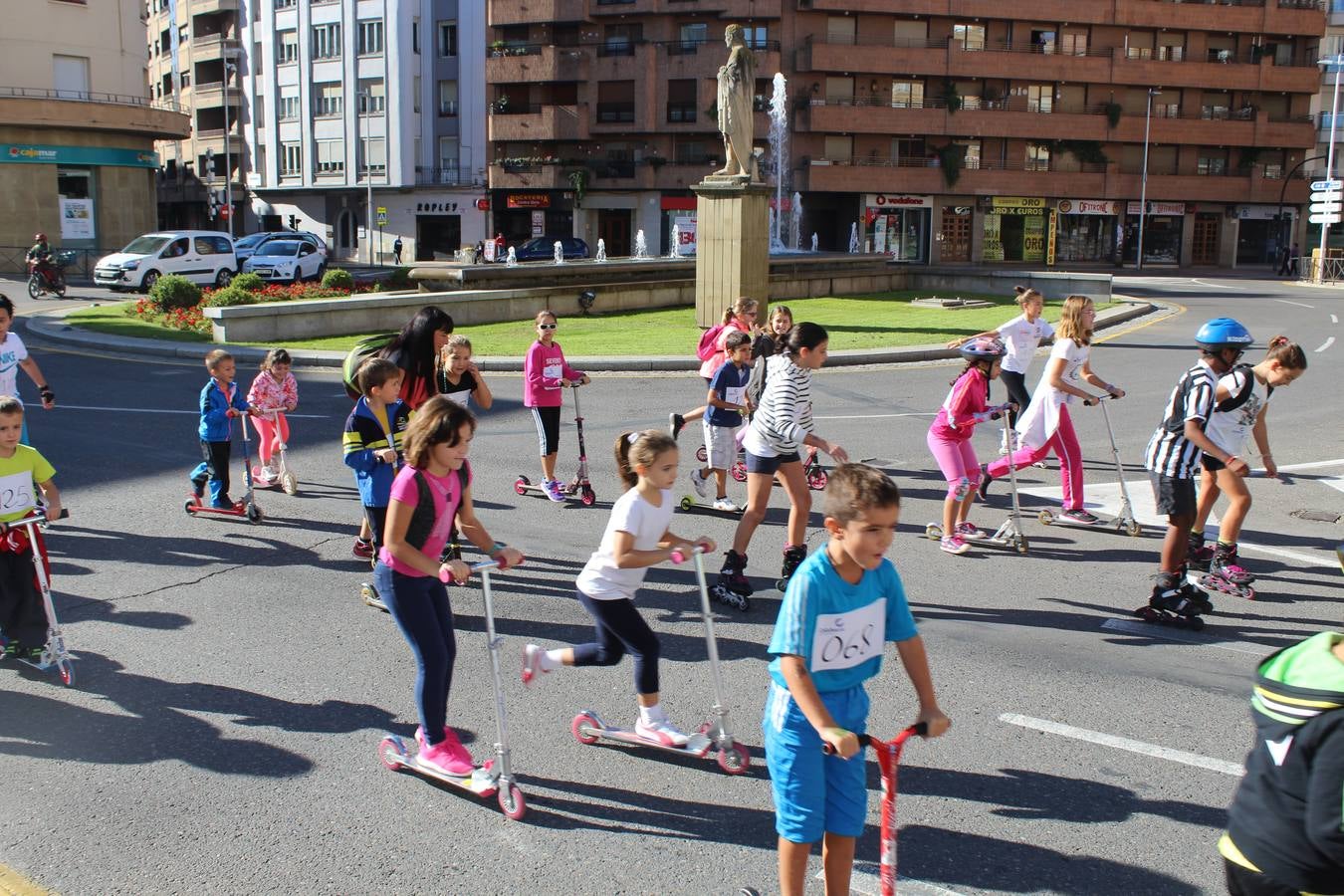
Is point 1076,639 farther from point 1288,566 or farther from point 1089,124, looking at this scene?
point 1089,124

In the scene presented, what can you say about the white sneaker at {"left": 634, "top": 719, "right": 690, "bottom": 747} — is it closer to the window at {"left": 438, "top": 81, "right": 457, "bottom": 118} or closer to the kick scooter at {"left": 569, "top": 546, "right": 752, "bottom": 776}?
the kick scooter at {"left": 569, "top": 546, "right": 752, "bottom": 776}

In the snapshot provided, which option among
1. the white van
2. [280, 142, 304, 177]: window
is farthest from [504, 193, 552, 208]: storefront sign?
the white van

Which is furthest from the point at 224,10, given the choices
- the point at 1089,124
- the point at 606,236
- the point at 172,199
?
the point at 1089,124

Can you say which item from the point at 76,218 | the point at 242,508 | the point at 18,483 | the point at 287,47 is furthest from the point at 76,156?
the point at 18,483

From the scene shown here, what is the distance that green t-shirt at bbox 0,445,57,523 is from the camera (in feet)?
20.5

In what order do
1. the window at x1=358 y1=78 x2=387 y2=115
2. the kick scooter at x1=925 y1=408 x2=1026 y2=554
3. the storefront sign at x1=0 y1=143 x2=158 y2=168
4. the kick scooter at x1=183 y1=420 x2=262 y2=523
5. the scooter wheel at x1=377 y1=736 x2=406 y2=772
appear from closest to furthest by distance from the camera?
the scooter wheel at x1=377 y1=736 x2=406 y2=772, the kick scooter at x1=925 y1=408 x2=1026 y2=554, the kick scooter at x1=183 y1=420 x2=262 y2=523, the storefront sign at x1=0 y1=143 x2=158 y2=168, the window at x1=358 y1=78 x2=387 y2=115

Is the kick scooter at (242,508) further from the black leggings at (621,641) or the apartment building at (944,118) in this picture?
the apartment building at (944,118)

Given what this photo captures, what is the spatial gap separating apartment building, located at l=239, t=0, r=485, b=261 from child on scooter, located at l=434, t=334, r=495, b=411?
57522mm

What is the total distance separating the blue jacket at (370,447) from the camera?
7.00m

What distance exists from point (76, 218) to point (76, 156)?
257 cm

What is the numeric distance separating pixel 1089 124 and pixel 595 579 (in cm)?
6516

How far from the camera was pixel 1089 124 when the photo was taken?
63.5m

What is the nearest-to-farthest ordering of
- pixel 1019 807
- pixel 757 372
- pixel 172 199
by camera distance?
pixel 1019 807
pixel 757 372
pixel 172 199

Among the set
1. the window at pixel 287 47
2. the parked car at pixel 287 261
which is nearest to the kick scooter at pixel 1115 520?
the parked car at pixel 287 261
